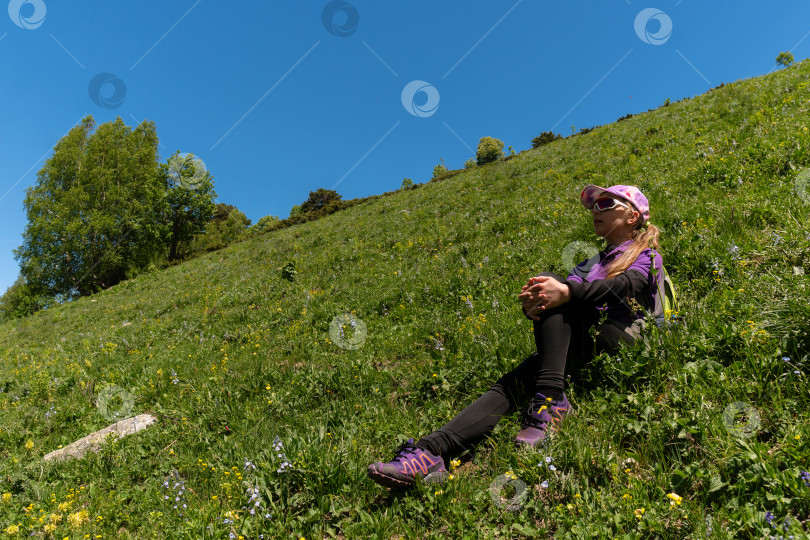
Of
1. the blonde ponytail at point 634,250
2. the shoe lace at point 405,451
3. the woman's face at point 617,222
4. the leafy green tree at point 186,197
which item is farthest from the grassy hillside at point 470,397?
the leafy green tree at point 186,197

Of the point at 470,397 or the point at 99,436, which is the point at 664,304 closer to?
the point at 470,397

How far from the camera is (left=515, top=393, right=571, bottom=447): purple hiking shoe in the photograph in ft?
9.87

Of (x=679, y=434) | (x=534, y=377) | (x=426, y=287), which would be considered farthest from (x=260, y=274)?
(x=679, y=434)

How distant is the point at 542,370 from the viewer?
3.31m

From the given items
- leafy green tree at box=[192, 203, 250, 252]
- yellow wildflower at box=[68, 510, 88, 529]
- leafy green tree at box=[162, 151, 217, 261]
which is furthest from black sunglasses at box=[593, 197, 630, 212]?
leafy green tree at box=[192, 203, 250, 252]

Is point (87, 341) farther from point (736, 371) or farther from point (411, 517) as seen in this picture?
point (736, 371)

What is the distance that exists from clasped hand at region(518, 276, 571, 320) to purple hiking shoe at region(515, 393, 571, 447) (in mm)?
757

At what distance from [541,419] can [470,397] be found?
116cm

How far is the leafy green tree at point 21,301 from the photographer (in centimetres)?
3804

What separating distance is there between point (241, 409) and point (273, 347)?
2.49m

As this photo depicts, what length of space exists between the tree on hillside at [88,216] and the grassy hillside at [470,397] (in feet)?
124

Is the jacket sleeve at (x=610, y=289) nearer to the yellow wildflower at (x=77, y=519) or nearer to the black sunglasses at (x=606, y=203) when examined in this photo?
the black sunglasses at (x=606, y=203)

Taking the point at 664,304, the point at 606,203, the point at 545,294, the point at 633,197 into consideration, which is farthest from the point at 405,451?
the point at 633,197

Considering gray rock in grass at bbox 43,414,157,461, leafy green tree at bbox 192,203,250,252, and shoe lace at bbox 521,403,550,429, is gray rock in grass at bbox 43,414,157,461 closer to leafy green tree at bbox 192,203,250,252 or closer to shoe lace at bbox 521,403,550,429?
shoe lace at bbox 521,403,550,429
